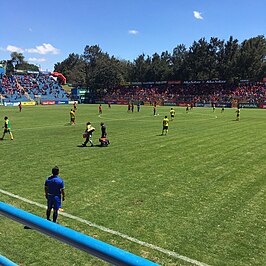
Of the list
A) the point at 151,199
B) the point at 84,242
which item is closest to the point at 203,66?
the point at 151,199

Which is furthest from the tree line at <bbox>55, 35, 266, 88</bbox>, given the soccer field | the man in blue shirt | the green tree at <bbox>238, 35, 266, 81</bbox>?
the man in blue shirt

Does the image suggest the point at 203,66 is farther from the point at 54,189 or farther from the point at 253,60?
the point at 54,189

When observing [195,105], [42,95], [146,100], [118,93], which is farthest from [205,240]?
[118,93]

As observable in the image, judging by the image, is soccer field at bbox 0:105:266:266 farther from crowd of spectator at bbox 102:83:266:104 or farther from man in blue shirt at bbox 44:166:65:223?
crowd of spectator at bbox 102:83:266:104

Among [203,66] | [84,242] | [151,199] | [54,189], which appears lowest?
[151,199]

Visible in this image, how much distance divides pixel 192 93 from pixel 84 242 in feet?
297

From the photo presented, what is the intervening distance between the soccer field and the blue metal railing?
14.1ft

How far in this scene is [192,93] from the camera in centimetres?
8956

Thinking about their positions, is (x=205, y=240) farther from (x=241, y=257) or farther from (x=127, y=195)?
(x=127, y=195)

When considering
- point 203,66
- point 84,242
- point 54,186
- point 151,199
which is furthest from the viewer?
point 203,66

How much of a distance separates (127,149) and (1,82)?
84.3m

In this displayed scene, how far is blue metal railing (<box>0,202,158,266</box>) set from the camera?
1706 mm

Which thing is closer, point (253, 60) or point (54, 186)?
point (54, 186)

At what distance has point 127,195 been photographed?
391 inches
